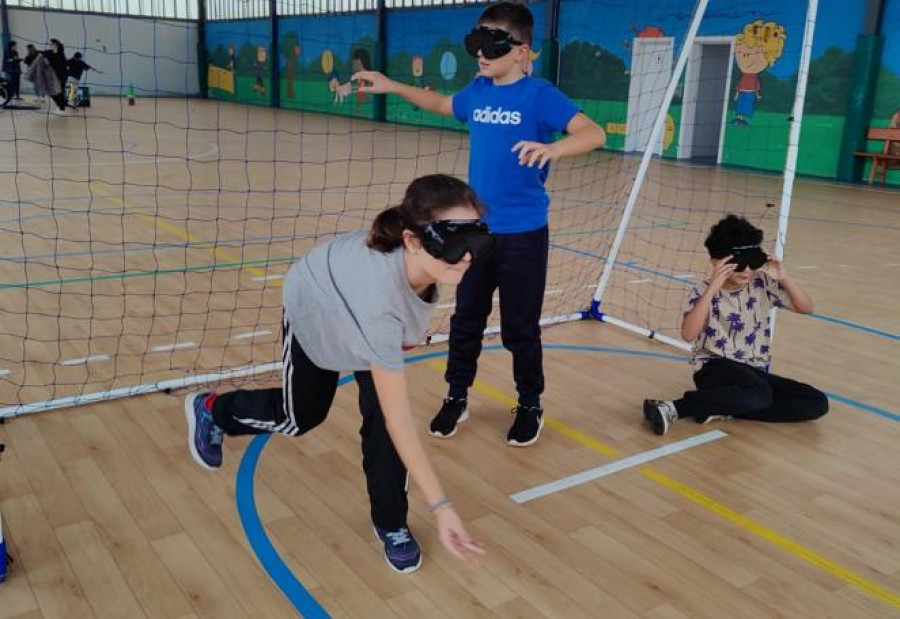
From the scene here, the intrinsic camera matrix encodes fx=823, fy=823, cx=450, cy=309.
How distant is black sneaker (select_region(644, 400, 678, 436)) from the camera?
3.36 m

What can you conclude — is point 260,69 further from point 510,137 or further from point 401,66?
point 510,137

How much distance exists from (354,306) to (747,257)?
1946 millimetres

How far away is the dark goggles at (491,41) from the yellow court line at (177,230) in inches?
123

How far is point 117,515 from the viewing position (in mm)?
2600

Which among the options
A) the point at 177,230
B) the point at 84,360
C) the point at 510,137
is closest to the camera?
the point at 510,137

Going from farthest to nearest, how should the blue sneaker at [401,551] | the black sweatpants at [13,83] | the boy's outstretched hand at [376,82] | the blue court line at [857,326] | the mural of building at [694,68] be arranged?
the black sweatpants at [13,83] < the mural of building at [694,68] < the blue court line at [857,326] < the boy's outstretched hand at [376,82] < the blue sneaker at [401,551]

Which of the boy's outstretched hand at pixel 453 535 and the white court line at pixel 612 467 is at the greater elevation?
the boy's outstretched hand at pixel 453 535

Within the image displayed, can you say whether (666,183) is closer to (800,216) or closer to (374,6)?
(800,216)

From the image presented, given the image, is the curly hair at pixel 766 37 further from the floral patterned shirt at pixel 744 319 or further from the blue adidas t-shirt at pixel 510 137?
the blue adidas t-shirt at pixel 510 137

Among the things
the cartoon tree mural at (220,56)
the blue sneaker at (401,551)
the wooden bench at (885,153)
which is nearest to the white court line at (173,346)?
the blue sneaker at (401,551)

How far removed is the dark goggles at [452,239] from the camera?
1.86m

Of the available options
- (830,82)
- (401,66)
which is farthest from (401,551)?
(401,66)

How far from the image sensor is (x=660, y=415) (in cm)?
336

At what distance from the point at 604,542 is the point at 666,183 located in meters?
10.5
